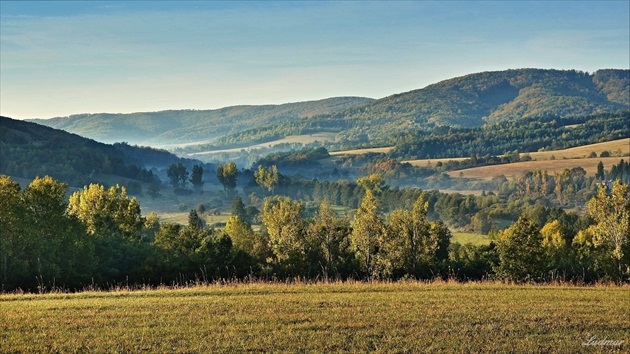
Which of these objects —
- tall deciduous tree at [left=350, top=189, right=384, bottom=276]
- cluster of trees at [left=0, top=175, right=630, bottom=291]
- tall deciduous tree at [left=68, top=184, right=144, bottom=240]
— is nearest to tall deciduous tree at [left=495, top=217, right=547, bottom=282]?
cluster of trees at [left=0, top=175, right=630, bottom=291]

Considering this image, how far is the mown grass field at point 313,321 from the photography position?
17.0 metres

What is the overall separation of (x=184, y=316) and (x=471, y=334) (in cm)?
980

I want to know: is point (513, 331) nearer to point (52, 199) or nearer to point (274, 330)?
point (274, 330)

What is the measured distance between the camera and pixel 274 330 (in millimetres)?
18703

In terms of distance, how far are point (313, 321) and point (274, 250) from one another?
44.3m

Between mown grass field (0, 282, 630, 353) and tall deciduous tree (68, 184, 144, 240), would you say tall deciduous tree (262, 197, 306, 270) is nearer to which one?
tall deciduous tree (68, 184, 144, 240)

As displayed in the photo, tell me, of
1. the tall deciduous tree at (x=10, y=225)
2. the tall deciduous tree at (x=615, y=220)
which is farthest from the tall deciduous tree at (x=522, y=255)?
the tall deciduous tree at (x=10, y=225)

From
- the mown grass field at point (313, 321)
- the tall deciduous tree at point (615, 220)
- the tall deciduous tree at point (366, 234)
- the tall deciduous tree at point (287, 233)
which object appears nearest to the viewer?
the mown grass field at point (313, 321)

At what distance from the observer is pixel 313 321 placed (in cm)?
2016

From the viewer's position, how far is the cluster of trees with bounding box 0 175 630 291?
45.5m

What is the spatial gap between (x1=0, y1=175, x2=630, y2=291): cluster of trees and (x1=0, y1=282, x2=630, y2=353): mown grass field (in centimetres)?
1446

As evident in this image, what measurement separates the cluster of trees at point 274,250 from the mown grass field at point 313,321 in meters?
14.5

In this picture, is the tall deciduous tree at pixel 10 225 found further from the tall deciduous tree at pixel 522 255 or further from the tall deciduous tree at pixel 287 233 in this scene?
the tall deciduous tree at pixel 522 255

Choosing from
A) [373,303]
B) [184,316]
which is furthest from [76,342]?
[373,303]
